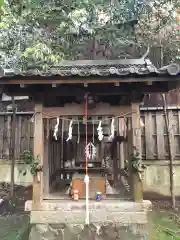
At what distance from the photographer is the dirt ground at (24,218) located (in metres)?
7.52

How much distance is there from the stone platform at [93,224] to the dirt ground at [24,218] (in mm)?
1265

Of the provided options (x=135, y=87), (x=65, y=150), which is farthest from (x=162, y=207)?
(x=135, y=87)

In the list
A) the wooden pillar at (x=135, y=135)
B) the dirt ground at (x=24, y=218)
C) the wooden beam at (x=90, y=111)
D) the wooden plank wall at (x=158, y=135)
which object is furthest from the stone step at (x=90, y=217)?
the wooden plank wall at (x=158, y=135)

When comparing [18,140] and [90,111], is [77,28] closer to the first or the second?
[90,111]

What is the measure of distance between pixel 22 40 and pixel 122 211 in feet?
18.5

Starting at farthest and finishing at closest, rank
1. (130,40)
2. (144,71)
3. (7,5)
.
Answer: (130,40), (7,5), (144,71)

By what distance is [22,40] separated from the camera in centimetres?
845

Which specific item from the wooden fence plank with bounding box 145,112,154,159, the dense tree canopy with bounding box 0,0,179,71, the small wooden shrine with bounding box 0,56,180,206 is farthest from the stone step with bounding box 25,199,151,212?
the wooden fence plank with bounding box 145,112,154,159

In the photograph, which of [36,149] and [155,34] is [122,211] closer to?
[36,149]

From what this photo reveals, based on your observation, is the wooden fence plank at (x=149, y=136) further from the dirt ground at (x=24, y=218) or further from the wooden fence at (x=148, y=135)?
the dirt ground at (x=24, y=218)

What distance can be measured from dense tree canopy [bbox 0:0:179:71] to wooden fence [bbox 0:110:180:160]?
234 centimetres

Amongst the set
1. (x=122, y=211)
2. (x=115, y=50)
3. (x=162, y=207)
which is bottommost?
(x=162, y=207)

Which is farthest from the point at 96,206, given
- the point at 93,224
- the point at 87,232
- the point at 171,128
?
the point at 171,128

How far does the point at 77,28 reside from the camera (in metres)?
7.98
